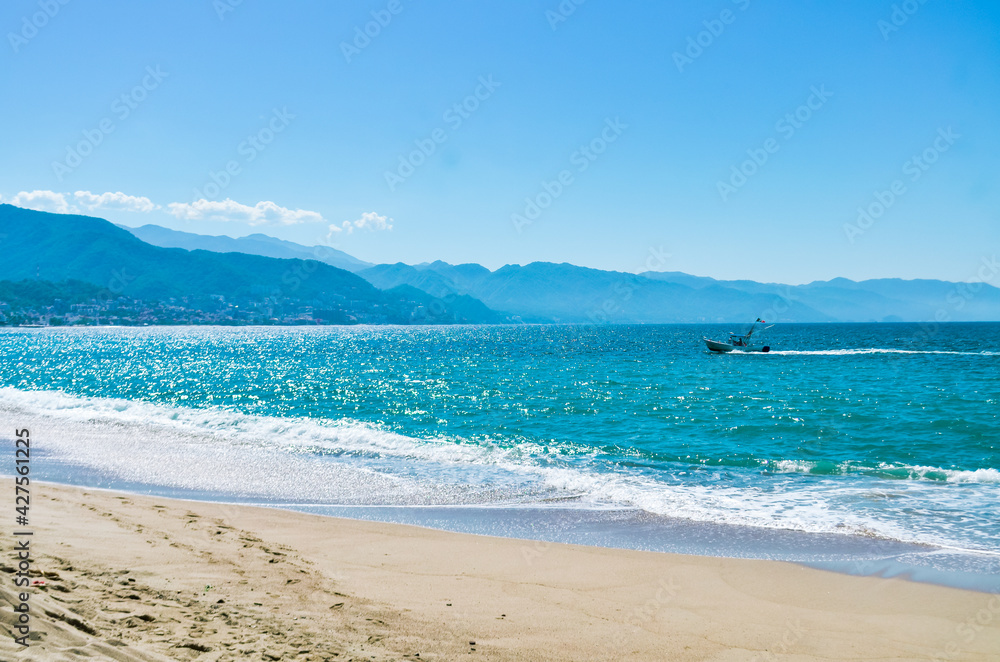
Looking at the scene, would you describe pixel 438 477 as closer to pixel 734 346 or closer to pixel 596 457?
pixel 596 457

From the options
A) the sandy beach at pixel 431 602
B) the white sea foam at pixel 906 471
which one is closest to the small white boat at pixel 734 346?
the white sea foam at pixel 906 471

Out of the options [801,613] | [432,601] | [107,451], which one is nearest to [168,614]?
[432,601]

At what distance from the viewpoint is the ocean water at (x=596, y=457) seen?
38.6 ft

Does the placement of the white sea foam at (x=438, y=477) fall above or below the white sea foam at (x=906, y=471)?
below

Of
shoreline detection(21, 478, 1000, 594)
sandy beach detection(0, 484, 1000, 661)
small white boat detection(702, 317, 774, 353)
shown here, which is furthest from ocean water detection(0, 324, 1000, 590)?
small white boat detection(702, 317, 774, 353)

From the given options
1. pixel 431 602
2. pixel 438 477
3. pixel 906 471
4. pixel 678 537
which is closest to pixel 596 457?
pixel 438 477

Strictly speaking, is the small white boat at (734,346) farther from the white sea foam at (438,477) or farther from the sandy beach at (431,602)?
the sandy beach at (431,602)

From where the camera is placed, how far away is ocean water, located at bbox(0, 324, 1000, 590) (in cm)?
1177

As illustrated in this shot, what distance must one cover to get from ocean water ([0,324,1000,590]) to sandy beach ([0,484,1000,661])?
147 centimetres

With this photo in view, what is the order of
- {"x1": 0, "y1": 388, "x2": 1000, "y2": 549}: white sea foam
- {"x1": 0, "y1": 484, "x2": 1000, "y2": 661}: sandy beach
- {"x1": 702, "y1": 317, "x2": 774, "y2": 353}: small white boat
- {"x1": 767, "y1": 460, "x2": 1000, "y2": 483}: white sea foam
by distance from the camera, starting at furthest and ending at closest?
{"x1": 702, "y1": 317, "x2": 774, "y2": 353}: small white boat, {"x1": 767, "y1": 460, "x2": 1000, "y2": 483}: white sea foam, {"x1": 0, "y1": 388, "x2": 1000, "y2": 549}: white sea foam, {"x1": 0, "y1": 484, "x2": 1000, "y2": 661}: sandy beach

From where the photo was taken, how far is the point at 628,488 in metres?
15.2

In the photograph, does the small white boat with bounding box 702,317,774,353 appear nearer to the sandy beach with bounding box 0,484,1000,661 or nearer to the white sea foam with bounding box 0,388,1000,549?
the white sea foam with bounding box 0,388,1000,549

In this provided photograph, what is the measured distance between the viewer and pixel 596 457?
62.8 ft

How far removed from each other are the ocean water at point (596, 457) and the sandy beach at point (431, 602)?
4.83 ft
